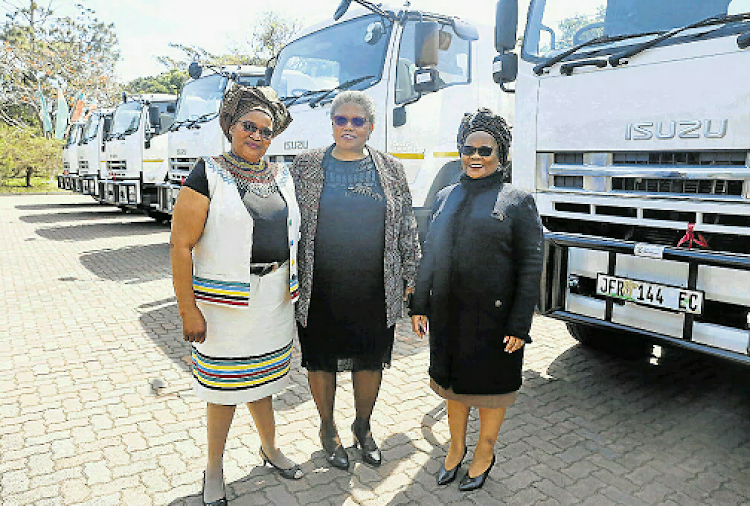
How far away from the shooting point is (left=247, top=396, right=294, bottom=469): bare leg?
2871 millimetres

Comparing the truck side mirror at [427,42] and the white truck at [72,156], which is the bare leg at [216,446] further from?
the white truck at [72,156]

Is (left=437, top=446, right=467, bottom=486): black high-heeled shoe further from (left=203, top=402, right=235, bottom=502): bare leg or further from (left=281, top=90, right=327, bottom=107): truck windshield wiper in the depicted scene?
(left=281, top=90, right=327, bottom=107): truck windshield wiper

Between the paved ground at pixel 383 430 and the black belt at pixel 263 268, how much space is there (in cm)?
107

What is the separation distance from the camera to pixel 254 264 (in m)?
2.61

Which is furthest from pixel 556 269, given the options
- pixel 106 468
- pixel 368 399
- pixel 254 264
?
pixel 106 468

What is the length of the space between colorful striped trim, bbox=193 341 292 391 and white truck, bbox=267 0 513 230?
294 cm

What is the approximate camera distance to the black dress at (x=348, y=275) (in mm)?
2877

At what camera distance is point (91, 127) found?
16.7 m

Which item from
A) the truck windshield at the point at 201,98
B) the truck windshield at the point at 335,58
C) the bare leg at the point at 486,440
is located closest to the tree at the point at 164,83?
the truck windshield at the point at 201,98

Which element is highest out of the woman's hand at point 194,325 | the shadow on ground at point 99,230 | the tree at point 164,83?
the tree at point 164,83

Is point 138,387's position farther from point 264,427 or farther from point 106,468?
point 264,427

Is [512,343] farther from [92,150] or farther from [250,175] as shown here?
[92,150]

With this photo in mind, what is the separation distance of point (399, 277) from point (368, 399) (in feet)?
2.24

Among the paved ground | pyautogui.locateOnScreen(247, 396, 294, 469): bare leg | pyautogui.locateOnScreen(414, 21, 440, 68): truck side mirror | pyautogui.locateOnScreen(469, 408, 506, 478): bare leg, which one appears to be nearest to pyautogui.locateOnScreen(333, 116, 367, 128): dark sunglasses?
pyautogui.locateOnScreen(247, 396, 294, 469): bare leg
